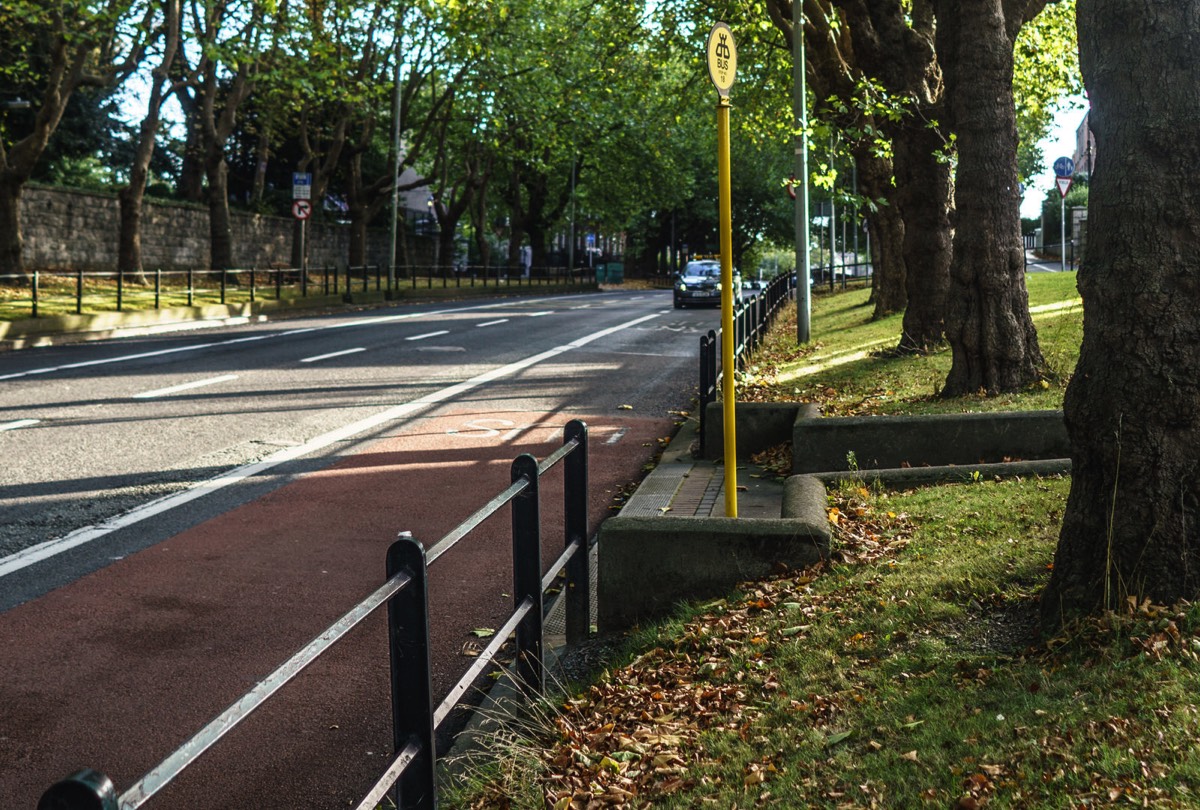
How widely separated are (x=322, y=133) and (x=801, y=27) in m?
28.5

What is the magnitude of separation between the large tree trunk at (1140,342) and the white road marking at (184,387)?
11.0m

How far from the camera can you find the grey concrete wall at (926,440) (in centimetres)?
771

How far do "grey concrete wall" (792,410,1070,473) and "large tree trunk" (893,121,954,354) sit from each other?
7.49 meters

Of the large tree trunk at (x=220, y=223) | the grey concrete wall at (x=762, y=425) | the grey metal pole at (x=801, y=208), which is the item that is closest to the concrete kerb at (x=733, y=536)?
the grey concrete wall at (x=762, y=425)

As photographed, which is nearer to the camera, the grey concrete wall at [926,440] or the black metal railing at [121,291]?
Answer: the grey concrete wall at [926,440]

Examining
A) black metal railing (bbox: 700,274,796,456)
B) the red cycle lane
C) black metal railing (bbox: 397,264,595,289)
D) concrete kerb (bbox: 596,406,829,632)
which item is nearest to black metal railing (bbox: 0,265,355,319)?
black metal railing (bbox: 700,274,796,456)

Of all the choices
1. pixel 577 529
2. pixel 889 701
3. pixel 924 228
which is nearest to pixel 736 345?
pixel 924 228

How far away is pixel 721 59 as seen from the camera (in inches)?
271

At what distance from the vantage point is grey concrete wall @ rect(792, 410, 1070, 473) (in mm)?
7711

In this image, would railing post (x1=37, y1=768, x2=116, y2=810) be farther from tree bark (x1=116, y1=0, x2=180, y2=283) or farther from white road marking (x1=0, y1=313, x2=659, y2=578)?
tree bark (x1=116, y1=0, x2=180, y2=283)

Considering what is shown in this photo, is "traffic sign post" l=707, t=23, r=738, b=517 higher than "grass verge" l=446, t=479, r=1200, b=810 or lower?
higher

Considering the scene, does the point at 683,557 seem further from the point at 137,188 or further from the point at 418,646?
the point at 137,188

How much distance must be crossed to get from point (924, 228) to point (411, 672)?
45.9 feet

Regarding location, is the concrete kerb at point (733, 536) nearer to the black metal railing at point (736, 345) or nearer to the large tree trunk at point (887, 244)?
the black metal railing at point (736, 345)
